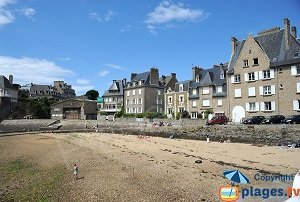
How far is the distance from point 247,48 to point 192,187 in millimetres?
36970

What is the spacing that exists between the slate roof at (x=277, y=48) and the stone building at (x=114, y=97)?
4483 centimetres

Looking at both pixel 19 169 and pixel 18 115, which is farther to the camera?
pixel 18 115

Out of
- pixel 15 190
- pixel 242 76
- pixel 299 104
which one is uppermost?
pixel 242 76

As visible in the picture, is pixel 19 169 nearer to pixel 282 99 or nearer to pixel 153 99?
pixel 282 99

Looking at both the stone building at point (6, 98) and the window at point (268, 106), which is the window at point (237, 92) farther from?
the stone building at point (6, 98)

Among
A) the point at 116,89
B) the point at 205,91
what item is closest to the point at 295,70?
the point at 205,91

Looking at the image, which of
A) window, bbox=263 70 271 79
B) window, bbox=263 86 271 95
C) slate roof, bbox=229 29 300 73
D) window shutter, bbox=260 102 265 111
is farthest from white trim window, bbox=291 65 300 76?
window shutter, bbox=260 102 265 111

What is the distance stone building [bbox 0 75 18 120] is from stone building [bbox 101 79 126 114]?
86.5ft

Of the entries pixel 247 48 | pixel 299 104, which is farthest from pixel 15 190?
pixel 247 48

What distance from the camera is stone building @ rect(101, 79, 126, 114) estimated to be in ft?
282

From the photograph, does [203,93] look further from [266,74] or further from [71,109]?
[71,109]

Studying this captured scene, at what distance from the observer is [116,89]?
87312mm

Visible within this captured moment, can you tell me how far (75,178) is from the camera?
52.2 feet

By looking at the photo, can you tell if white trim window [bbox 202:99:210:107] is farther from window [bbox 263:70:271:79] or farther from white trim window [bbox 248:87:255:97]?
window [bbox 263:70:271:79]
